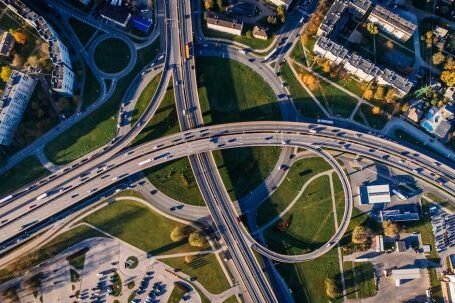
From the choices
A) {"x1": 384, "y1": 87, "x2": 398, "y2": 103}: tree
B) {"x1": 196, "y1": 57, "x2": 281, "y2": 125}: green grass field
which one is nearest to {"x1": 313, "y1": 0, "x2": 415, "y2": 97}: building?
{"x1": 384, "y1": 87, "x2": 398, "y2": 103}: tree

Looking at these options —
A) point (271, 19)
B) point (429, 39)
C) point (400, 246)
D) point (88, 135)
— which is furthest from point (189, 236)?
point (429, 39)

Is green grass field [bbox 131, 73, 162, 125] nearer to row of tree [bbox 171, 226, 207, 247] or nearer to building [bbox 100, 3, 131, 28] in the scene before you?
building [bbox 100, 3, 131, 28]

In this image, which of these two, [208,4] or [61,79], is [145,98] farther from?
[208,4]

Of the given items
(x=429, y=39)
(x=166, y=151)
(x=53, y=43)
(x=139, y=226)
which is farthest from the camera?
(x=429, y=39)

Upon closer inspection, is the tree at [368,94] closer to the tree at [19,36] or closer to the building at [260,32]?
the building at [260,32]

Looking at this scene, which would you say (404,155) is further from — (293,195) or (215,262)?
(215,262)

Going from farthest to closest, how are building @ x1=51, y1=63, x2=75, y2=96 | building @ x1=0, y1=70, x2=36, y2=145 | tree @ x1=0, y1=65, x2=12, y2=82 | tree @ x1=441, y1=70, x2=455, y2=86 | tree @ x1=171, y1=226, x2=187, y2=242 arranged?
tree @ x1=441, y1=70, x2=455, y2=86
tree @ x1=0, y1=65, x2=12, y2=82
tree @ x1=171, y1=226, x2=187, y2=242
building @ x1=51, y1=63, x2=75, y2=96
building @ x1=0, y1=70, x2=36, y2=145

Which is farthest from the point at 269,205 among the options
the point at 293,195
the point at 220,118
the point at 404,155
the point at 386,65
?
the point at 386,65

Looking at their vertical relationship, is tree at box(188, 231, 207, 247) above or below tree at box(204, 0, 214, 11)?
below
